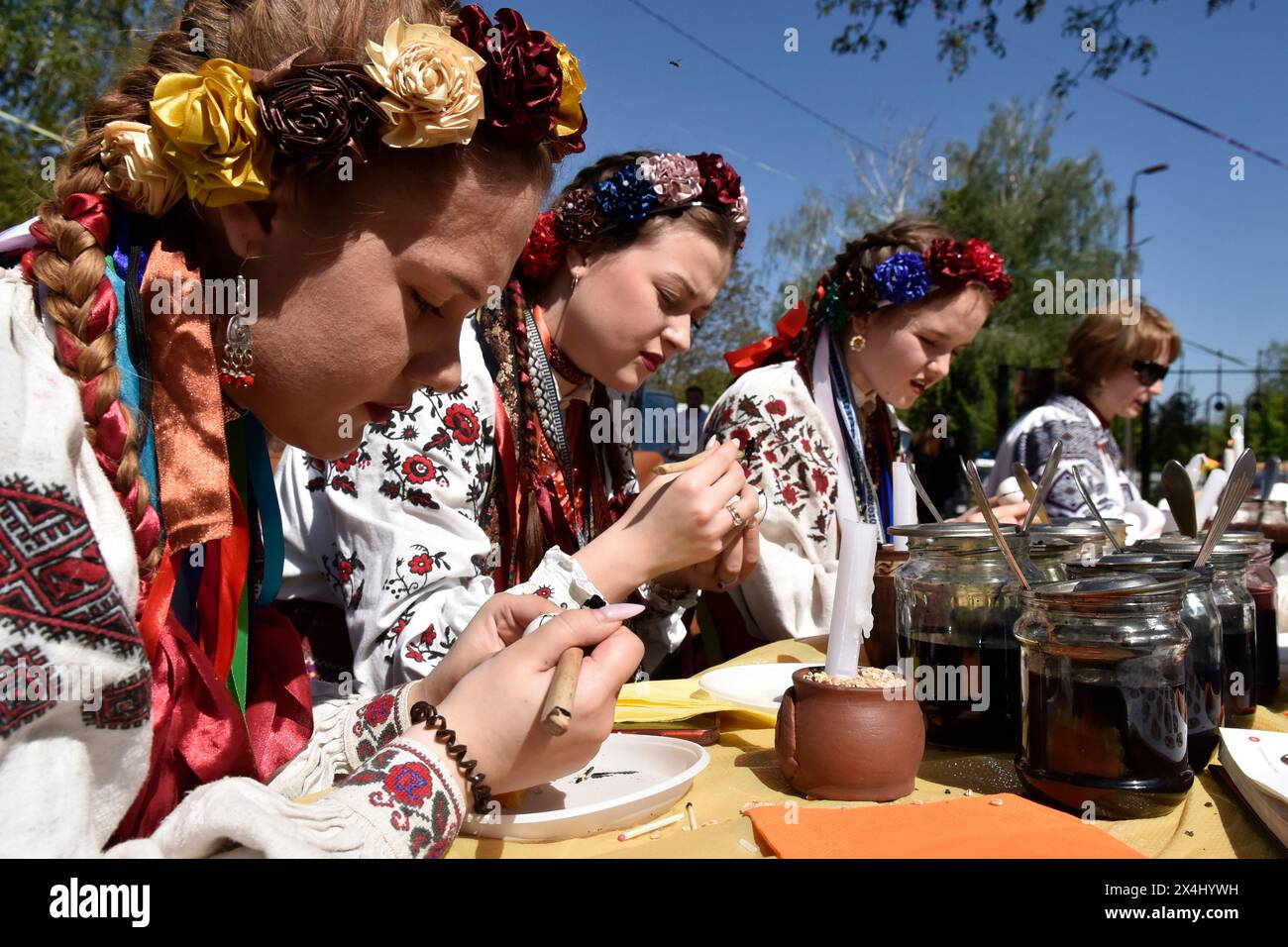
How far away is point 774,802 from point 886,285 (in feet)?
9.91

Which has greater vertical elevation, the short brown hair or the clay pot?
the short brown hair

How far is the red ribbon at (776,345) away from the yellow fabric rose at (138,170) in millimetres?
3106

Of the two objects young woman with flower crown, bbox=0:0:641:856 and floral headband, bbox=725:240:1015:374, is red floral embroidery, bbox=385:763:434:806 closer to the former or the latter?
young woman with flower crown, bbox=0:0:641:856

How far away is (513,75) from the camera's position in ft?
4.77

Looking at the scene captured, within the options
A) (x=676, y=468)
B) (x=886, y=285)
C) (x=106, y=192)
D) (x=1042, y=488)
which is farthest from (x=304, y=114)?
(x=886, y=285)

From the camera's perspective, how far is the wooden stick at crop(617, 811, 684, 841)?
1185 mm

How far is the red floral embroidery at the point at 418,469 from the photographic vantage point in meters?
2.04

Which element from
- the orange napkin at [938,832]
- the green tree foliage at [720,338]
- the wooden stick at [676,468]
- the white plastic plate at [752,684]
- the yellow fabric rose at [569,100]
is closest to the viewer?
the orange napkin at [938,832]

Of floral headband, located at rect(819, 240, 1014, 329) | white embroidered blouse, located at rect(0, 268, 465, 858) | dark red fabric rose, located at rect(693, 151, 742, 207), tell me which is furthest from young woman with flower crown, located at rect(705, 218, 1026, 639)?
white embroidered blouse, located at rect(0, 268, 465, 858)

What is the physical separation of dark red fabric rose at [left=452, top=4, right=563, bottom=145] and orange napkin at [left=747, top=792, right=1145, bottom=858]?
1034mm

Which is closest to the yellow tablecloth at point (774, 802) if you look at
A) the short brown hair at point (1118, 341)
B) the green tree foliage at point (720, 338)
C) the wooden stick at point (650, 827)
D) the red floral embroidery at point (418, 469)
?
the wooden stick at point (650, 827)

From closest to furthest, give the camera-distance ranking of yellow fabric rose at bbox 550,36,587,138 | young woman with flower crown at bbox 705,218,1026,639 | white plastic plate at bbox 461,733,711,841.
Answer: white plastic plate at bbox 461,733,711,841 → yellow fabric rose at bbox 550,36,587,138 → young woman with flower crown at bbox 705,218,1026,639

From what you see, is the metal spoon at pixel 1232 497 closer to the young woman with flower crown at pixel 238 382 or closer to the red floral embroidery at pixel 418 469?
the young woman with flower crown at pixel 238 382
